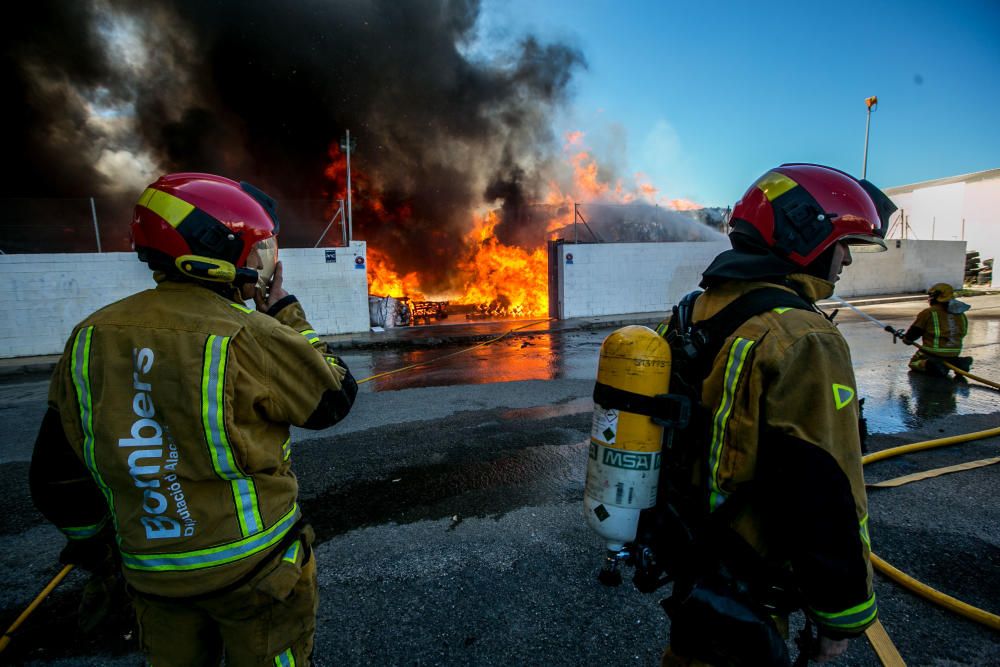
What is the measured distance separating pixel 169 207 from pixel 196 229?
0.34ft

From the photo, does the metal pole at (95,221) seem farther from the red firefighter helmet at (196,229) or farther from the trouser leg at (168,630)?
the trouser leg at (168,630)

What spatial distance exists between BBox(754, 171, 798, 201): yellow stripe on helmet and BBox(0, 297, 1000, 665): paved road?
6.26ft

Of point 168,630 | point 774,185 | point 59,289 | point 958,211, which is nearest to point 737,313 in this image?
point 774,185

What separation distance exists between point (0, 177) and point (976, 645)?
82.9 feet

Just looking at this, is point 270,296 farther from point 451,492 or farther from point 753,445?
point 451,492

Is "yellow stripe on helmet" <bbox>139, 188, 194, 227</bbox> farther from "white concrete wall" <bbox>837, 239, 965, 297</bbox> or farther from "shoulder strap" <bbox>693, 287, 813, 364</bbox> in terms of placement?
"white concrete wall" <bbox>837, 239, 965, 297</bbox>

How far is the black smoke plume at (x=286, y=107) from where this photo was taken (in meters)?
17.7

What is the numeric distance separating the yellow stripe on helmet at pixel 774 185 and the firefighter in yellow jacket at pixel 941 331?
648 cm

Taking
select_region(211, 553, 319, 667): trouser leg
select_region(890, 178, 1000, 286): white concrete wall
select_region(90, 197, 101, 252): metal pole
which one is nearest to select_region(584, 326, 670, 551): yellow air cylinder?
select_region(211, 553, 319, 667): trouser leg

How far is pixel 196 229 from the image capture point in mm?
1388

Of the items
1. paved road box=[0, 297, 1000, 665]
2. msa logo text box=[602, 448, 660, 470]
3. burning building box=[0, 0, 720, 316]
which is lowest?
paved road box=[0, 297, 1000, 665]

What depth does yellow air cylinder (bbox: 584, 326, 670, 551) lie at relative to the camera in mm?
1552

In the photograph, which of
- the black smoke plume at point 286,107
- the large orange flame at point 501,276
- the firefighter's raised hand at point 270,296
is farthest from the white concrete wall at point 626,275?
the firefighter's raised hand at point 270,296

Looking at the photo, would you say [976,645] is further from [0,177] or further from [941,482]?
[0,177]
